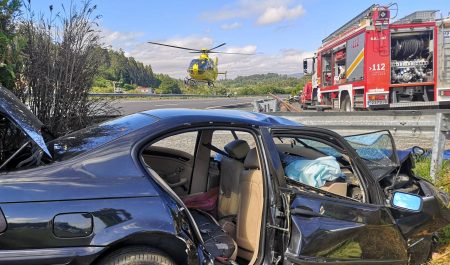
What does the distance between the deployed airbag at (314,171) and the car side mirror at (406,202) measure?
1.44 ft

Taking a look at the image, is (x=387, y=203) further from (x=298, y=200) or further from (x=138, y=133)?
(x=138, y=133)

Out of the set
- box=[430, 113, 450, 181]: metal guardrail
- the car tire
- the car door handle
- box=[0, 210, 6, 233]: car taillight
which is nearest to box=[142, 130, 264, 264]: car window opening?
the car door handle

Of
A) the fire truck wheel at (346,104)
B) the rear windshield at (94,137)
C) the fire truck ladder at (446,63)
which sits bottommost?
the fire truck wheel at (346,104)

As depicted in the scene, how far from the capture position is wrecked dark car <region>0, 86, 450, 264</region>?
2.43 m

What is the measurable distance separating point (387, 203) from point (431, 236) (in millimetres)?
666

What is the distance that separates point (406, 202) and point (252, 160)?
1168 millimetres

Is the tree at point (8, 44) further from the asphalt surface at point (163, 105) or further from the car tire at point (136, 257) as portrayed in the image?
the asphalt surface at point (163, 105)

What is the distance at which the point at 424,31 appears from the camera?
1353 centimetres

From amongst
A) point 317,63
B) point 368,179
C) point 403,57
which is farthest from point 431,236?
point 317,63

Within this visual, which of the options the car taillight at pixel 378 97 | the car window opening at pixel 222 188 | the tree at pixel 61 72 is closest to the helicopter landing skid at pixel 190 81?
the car taillight at pixel 378 97

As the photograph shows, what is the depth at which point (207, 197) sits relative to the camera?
12.9 feet

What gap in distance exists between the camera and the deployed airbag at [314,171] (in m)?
3.45

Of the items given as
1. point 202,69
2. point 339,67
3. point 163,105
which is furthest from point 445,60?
point 202,69

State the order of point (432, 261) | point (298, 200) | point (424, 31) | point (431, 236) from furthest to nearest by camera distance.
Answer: point (424, 31)
point (432, 261)
point (431, 236)
point (298, 200)
